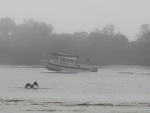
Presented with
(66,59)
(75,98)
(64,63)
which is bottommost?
(75,98)

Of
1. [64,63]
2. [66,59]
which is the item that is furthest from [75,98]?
[66,59]

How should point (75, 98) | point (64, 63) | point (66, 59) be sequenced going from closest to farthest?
1. point (75, 98)
2. point (64, 63)
3. point (66, 59)

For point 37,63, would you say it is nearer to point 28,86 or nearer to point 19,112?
point 28,86

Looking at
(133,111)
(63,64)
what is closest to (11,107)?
Answer: (133,111)

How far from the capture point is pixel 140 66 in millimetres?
154500

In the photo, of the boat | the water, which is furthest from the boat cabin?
the water

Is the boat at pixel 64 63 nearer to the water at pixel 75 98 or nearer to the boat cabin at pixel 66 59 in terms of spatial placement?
the boat cabin at pixel 66 59

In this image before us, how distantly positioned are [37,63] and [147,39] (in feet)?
137

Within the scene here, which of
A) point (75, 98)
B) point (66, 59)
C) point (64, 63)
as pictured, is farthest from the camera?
point (66, 59)

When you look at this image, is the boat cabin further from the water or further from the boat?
the water

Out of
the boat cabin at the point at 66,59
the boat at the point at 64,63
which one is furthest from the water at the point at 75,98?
the boat cabin at the point at 66,59

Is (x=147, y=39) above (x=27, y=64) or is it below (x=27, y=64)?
above

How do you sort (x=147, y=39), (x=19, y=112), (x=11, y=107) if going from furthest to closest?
1. (x=147, y=39)
2. (x=11, y=107)
3. (x=19, y=112)

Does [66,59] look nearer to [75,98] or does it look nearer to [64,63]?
[64,63]
